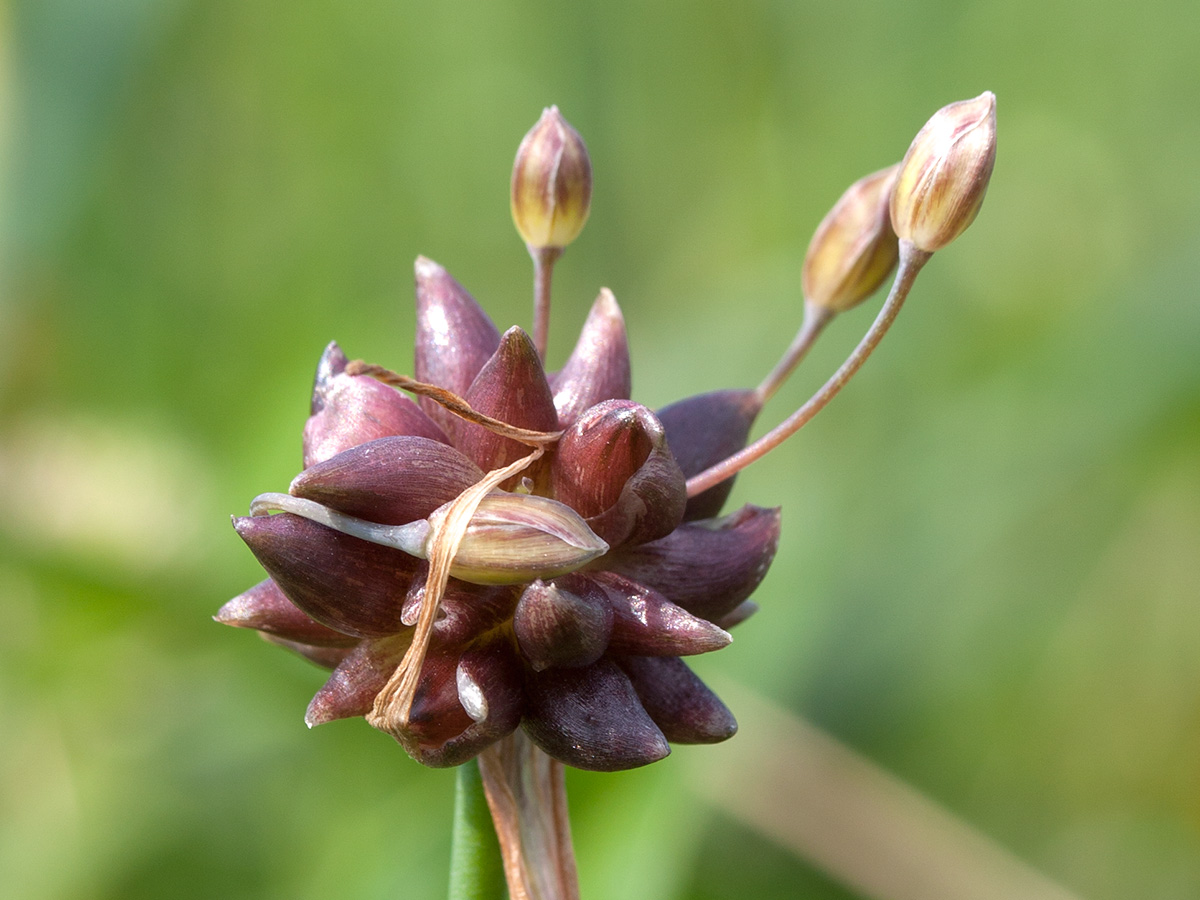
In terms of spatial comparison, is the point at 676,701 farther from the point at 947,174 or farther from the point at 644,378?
the point at 644,378

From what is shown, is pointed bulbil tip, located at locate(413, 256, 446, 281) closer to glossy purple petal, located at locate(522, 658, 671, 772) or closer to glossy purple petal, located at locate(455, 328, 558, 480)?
glossy purple petal, located at locate(455, 328, 558, 480)

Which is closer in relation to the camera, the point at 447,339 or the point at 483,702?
the point at 483,702

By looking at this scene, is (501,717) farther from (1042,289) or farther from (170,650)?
(1042,289)

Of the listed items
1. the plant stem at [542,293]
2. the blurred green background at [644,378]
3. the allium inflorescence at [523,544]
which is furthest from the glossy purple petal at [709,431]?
the blurred green background at [644,378]

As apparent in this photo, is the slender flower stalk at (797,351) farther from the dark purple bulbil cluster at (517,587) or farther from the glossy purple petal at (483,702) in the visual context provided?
the glossy purple petal at (483,702)

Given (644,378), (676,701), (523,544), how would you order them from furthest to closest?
(644,378)
(676,701)
(523,544)

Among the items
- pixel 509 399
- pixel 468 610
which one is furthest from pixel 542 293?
pixel 468 610
